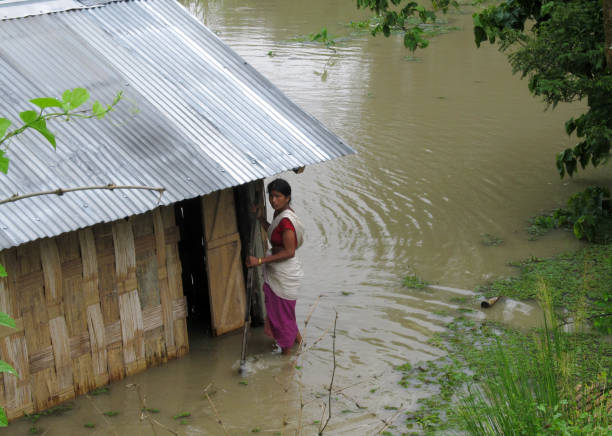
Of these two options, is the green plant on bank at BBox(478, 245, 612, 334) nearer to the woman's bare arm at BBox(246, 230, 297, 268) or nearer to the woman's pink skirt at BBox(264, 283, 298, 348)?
the woman's pink skirt at BBox(264, 283, 298, 348)

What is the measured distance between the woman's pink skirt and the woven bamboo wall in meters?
0.75

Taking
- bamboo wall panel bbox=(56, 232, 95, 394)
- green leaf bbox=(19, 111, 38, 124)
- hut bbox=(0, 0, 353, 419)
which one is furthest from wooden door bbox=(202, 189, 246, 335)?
green leaf bbox=(19, 111, 38, 124)

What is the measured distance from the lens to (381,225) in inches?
389

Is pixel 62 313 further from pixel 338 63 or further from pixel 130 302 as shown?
pixel 338 63

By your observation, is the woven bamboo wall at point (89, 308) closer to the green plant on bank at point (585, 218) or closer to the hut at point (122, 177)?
the hut at point (122, 177)

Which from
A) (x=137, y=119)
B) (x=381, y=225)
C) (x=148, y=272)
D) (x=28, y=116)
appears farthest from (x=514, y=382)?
(x=381, y=225)

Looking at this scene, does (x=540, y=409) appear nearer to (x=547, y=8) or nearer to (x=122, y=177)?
(x=122, y=177)

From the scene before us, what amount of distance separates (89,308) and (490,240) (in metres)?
5.19

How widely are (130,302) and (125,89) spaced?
179cm

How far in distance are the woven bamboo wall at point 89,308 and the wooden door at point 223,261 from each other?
1.18 ft

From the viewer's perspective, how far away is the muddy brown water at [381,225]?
612 cm

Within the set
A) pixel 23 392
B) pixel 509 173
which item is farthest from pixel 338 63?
pixel 23 392

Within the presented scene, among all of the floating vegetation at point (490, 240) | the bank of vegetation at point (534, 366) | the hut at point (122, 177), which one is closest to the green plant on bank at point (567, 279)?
the bank of vegetation at point (534, 366)

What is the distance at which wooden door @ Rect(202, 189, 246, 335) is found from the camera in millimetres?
6773
